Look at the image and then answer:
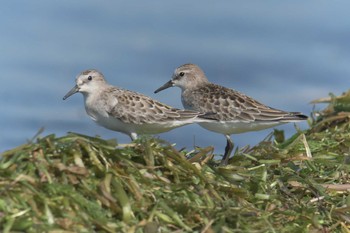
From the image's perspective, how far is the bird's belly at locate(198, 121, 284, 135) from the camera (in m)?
12.3

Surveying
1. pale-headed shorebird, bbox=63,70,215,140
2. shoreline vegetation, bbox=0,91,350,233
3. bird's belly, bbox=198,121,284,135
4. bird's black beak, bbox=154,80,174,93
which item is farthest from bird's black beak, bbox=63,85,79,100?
shoreline vegetation, bbox=0,91,350,233

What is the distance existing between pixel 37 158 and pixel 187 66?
7043mm

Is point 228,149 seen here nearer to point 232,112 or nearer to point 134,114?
point 232,112

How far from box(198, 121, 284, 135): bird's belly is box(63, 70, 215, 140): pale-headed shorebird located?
18 cm

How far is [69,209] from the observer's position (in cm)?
686

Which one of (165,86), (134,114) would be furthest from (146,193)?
(165,86)

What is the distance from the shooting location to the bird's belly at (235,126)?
1232cm

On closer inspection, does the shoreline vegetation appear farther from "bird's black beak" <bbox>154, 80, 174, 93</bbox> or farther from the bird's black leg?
"bird's black beak" <bbox>154, 80, 174, 93</bbox>

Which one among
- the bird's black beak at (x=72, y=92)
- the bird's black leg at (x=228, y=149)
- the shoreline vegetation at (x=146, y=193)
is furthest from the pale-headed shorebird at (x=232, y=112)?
the shoreline vegetation at (x=146, y=193)

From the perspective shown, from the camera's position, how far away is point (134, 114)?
38.7ft

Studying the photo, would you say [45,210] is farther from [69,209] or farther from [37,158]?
[37,158]

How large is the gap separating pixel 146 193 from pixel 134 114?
4.41m

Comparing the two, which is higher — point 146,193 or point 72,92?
point 72,92

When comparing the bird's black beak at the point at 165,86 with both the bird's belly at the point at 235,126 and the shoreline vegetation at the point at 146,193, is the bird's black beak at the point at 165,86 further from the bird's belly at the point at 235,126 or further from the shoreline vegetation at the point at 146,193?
the shoreline vegetation at the point at 146,193
